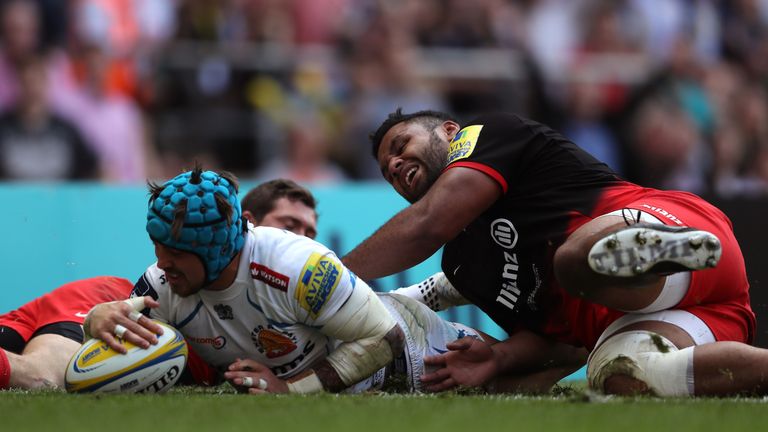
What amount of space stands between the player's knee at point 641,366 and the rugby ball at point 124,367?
1747 millimetres

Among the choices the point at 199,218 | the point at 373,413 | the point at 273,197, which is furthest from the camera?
the point at 273,197

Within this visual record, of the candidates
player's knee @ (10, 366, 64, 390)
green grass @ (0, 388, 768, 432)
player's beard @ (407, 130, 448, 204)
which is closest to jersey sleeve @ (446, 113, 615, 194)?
player's beard @ (407, 130, 448, 204)

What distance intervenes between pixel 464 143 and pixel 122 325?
1.78m

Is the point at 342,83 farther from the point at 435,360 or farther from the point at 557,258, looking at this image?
the point at 557,258

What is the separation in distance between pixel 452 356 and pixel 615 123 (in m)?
7.53

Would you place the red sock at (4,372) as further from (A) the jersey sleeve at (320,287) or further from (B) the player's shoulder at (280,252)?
(A) the jersey sleeve at (320,287)

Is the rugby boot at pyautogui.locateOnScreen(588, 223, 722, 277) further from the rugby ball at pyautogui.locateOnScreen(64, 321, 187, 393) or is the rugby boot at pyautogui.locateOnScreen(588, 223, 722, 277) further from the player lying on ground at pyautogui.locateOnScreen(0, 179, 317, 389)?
the player lying on ground at pyautogui.locateOnScreen(0, 179, 317, 389)

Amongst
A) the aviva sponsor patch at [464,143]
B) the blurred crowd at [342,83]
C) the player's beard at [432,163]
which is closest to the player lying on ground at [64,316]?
the player's beard at [432,163]

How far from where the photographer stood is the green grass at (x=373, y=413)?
12.5ft

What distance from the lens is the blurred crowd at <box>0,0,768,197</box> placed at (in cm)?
994

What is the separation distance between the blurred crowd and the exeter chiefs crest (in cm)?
519

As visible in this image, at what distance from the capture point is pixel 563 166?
217 inches

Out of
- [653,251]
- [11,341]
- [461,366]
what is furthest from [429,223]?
[11,341]

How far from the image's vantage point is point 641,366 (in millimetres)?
4797
